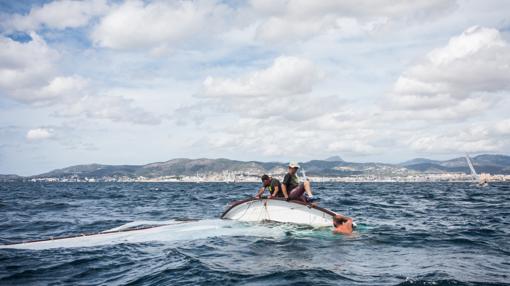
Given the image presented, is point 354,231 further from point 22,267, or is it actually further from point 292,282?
point 22,267

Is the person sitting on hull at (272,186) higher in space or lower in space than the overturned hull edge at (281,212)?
higher

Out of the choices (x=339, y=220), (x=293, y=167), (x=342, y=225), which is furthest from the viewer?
(x=293, y=167)

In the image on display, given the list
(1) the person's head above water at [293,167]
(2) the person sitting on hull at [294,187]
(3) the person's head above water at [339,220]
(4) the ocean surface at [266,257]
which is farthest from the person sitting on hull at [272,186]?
(3) the person's head above water at [339,220]

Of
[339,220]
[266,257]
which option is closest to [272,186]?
[339,220]

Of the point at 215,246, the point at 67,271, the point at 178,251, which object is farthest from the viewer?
the point at 215,246

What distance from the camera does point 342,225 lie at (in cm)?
1598

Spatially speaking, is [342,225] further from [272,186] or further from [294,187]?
[272,186]

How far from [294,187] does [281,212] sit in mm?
1265

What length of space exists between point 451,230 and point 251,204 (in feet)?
29.6

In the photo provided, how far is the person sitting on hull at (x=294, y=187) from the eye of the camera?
54.8ft

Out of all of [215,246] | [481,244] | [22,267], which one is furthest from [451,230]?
[22,267]

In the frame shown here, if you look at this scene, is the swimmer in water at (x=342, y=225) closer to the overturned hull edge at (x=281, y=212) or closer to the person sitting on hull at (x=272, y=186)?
the overturned hull edge at (x=281, y=212)

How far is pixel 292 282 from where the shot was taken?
Result: 9.07 m

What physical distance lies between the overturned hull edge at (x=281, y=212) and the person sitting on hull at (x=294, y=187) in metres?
0.46
